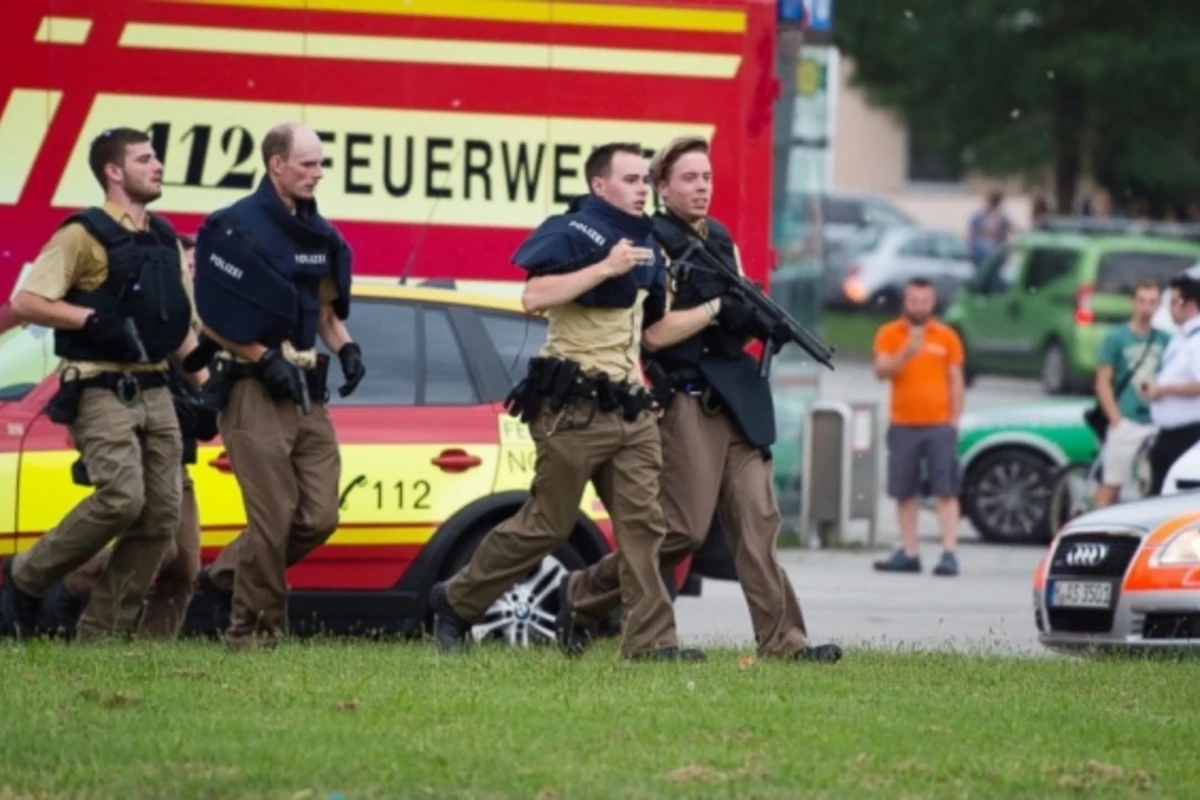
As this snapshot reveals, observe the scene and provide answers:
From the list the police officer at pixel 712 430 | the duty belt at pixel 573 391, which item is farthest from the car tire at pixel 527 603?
the duty belt at pixel 573 391

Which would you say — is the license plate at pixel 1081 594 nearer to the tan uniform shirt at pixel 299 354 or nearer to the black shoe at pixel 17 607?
the tan uniform shirt at pixel 299 354

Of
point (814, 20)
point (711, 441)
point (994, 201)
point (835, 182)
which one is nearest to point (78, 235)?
point (711, 441)

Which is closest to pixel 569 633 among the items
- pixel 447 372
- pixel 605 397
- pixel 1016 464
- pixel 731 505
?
pixel 731 505

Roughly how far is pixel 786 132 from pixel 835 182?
1498 inches

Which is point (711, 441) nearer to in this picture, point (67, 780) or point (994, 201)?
point (67, 780)

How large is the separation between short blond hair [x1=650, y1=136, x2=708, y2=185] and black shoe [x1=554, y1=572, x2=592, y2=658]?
1484 mm

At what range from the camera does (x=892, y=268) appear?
4241 centimetres

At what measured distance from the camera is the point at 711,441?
31.6 ft

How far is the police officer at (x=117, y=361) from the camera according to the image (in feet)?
32.3

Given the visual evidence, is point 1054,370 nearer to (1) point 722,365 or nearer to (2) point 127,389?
(1) point 722,365

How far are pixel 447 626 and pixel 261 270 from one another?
4.43 ft

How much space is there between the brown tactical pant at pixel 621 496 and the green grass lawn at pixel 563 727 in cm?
23

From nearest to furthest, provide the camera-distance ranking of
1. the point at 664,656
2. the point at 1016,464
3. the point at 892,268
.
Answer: the point at 664,656 < the point at 1016,464 < the point at 892,268

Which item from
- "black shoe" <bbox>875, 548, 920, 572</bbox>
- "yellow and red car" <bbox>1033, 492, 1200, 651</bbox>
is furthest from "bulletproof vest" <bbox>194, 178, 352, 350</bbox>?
"black shoe" <bbox>875, 548, 920, 572</bbox>
